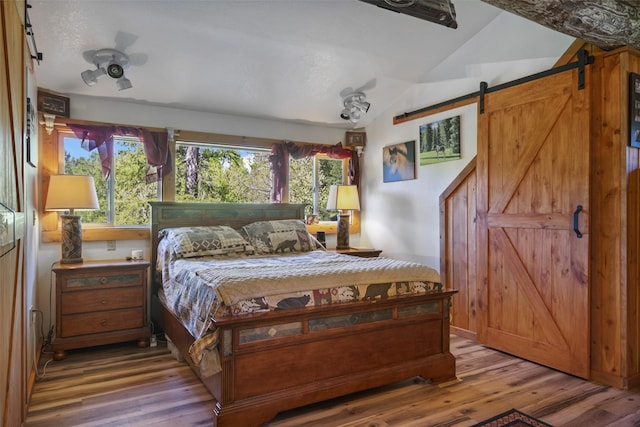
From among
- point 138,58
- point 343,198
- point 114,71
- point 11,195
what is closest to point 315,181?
point 343,198

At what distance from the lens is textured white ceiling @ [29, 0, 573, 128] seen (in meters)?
2.99

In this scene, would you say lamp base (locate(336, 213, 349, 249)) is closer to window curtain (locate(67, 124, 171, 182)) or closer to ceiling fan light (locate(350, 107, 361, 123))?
ceiling fan light (locate(350, 107, 361, 123))

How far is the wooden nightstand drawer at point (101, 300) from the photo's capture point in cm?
317

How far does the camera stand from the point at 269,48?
11.6 feet

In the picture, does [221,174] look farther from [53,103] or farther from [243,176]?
[53,103]

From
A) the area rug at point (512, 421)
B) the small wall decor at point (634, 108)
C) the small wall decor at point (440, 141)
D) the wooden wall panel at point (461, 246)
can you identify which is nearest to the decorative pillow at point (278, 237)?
the wooden wall panel at point (461, 246)

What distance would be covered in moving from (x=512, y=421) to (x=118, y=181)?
150 inches

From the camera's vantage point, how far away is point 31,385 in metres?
2.60

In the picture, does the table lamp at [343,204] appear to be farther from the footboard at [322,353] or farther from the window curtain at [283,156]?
the footboard at [322,353]

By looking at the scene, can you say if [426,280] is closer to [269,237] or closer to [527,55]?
[269,237]

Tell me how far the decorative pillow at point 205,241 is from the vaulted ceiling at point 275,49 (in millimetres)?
1366

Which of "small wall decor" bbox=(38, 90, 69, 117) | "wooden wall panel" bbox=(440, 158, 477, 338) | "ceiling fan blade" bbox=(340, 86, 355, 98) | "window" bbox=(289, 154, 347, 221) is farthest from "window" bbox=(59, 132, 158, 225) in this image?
"wooden wall panel" bbox=(440, 158, 477, 338)

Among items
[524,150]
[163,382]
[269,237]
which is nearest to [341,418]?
[163,382]

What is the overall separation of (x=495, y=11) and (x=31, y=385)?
4550 mm
